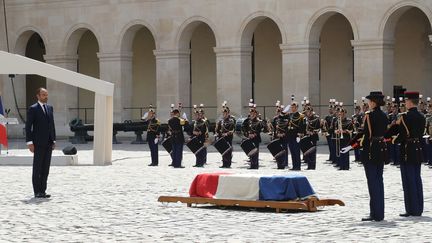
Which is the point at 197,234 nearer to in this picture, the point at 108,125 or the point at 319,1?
the point at 108,125

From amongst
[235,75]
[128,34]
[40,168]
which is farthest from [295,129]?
[128,34]

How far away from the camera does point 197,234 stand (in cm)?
1217

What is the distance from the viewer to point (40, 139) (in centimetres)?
1709

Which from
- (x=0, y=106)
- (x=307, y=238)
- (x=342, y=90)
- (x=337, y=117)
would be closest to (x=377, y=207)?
(x=307, y=238)

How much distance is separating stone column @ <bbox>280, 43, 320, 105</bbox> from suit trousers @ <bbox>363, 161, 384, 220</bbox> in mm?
22298

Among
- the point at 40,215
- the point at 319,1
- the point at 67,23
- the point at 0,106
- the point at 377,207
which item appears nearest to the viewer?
the point at 377,207

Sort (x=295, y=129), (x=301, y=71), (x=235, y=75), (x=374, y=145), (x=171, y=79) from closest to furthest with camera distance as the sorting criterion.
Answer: (x=374, y=145)
(x=295, y=129)
(x=301, y=71)
(x=235, y=75)
(x=171, y=79)

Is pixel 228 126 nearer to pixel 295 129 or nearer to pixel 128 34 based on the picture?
pixel 295 129

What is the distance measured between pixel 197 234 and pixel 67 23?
3119cm

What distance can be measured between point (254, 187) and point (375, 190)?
193 cm

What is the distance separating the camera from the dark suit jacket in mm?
17109

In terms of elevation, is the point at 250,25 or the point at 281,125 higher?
the point at 250,25

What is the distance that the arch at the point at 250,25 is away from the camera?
36.4m

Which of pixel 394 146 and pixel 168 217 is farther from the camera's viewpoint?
pixel 394 146
